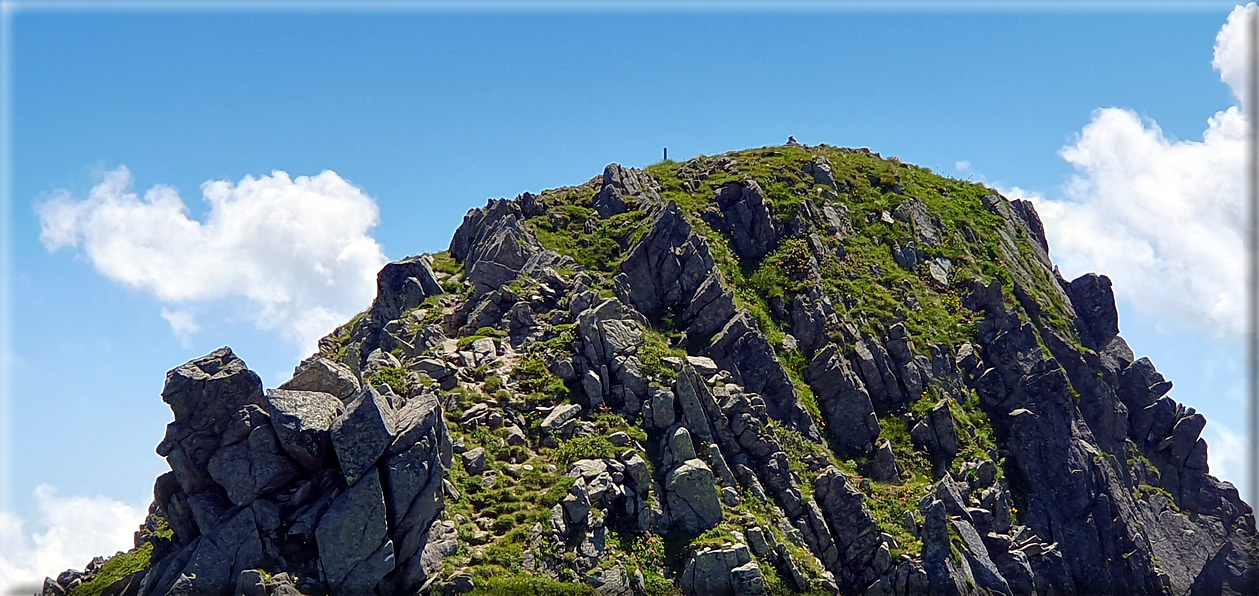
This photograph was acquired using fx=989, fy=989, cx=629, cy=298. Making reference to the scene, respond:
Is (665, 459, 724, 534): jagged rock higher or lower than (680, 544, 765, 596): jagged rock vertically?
higher

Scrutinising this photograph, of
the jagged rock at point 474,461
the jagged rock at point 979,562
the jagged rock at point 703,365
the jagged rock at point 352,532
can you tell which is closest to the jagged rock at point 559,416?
the jagged rock at point 474,461

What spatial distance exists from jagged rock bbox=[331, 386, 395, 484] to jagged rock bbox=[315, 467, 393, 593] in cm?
63

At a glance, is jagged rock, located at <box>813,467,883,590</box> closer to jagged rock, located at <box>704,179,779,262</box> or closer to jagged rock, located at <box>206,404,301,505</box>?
jagged rock, located at <box>704,179,779,262</box>

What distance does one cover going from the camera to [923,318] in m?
65.5

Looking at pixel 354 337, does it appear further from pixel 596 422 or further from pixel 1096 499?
pixel 1096 499

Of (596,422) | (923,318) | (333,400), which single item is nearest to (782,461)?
(596,422)

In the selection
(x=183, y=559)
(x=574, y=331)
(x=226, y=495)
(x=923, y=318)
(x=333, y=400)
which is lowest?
(x=183, y=559)

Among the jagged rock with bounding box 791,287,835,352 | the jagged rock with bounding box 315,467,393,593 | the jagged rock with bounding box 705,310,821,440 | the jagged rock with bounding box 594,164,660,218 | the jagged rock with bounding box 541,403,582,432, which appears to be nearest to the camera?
the jagged rock with bounding box 315,467,393,593

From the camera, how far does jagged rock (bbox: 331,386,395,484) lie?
41.0 metres

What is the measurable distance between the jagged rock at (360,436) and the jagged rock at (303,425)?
2.16ft

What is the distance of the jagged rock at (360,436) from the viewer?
4103 centimetres

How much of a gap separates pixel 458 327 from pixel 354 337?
9621 mm

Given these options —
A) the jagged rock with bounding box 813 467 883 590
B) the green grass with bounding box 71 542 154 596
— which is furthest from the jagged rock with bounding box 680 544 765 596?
the green grass with bounding box 71 542 154 596

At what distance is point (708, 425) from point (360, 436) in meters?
18.8
